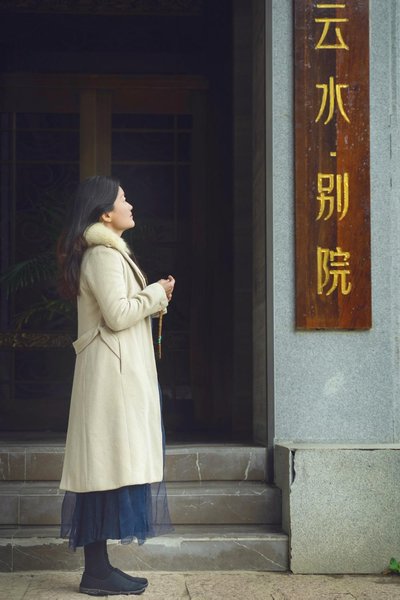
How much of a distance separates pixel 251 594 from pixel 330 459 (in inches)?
36.6

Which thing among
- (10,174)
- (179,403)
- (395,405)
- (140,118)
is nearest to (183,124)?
(140,118)

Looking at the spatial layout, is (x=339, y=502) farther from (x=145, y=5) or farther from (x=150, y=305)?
(x=145, y=5)

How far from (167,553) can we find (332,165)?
8.21 feet

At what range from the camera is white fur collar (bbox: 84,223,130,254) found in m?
4.79

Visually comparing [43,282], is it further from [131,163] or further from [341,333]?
[341,333]

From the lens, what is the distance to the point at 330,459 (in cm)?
549

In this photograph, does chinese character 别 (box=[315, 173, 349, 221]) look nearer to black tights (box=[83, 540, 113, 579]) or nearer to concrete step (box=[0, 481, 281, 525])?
concrete step (box=[0, 481, 281, 525])

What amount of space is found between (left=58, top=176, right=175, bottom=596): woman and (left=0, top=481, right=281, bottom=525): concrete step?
0.79m

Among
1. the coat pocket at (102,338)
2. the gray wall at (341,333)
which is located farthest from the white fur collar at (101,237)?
the gray wall at (341,333)

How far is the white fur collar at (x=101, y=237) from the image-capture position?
4.79m

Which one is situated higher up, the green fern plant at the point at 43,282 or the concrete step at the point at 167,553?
the green fern plant at the point at 43,282

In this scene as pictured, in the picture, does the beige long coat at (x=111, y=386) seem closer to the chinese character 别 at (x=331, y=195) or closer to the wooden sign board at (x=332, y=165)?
the wooden sign board at (x=332, y=165)

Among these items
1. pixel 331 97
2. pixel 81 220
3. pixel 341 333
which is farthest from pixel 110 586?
pixel 331 97

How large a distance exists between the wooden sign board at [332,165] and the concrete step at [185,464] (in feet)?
3.03
